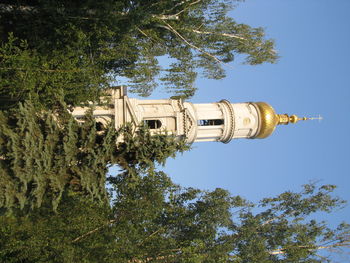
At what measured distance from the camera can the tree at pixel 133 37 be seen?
1595 centimetres

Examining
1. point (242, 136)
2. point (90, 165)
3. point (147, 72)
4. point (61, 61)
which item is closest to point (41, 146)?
point (90, 165)

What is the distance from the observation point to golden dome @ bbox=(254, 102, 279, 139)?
68.0ft

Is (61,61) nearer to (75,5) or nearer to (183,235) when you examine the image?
(75,5)

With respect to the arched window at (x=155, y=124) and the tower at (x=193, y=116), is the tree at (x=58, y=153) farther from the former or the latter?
the arched window at (x=155, y=124)

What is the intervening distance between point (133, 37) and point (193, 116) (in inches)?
199

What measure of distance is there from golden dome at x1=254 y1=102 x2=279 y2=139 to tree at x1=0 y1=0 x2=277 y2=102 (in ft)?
8.45

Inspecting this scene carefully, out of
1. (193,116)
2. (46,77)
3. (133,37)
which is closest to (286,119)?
(193,116)

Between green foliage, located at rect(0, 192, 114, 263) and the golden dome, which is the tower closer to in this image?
the golden dome

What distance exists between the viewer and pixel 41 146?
41.6ft

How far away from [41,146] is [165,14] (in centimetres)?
946

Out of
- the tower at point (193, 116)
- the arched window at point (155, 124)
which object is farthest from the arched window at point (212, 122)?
the arched window at point (155, 124)

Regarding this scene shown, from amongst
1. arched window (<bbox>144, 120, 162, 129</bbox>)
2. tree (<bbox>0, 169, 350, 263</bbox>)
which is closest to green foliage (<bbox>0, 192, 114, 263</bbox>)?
tree (<bbox>0, 169, 350, 263</bbox>)

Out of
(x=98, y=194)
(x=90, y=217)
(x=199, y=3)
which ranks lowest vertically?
(x=90, y=217)

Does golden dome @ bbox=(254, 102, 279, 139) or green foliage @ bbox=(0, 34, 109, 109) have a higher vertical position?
green foliage @ bbox=(0, 34, 109, 109)
